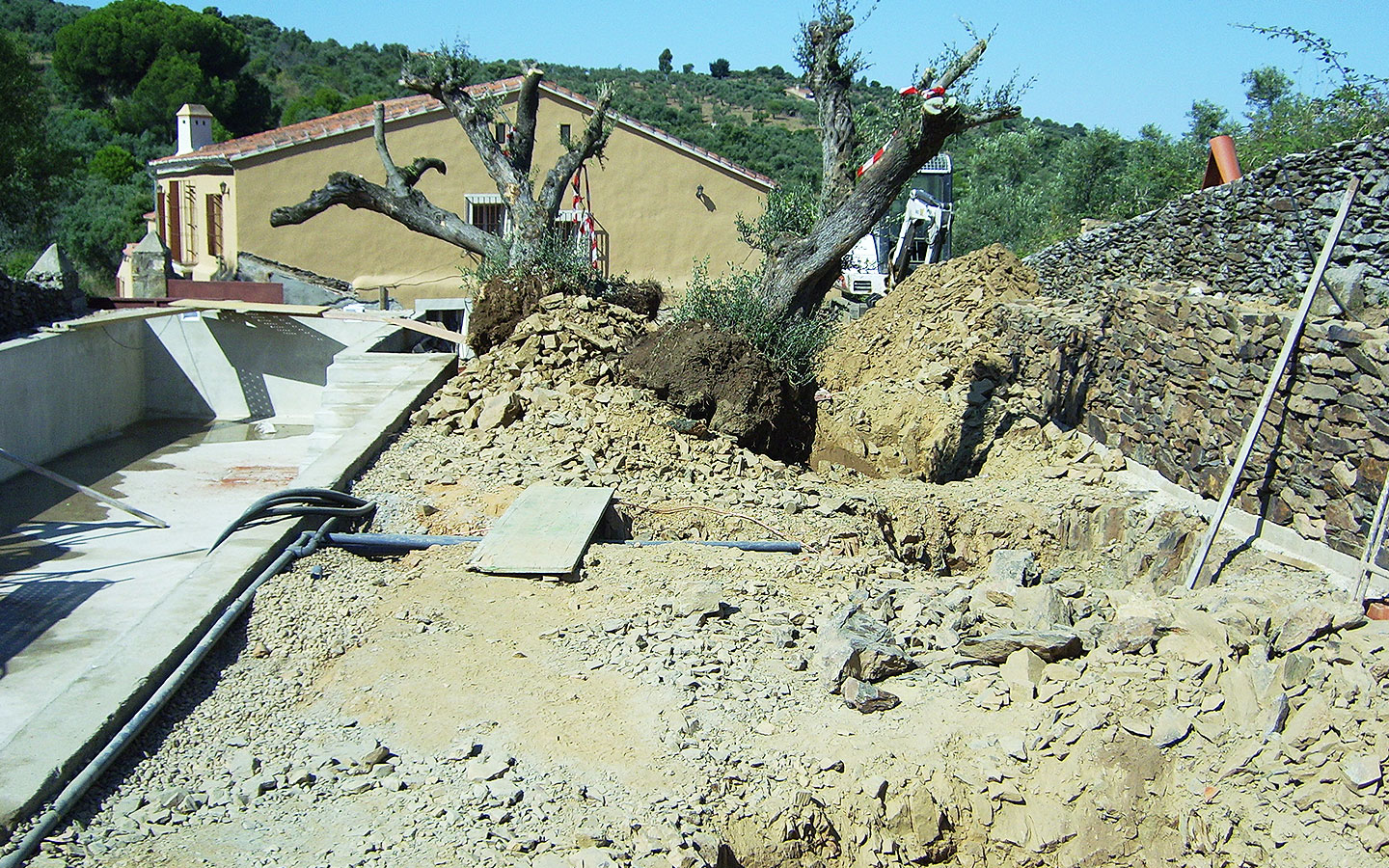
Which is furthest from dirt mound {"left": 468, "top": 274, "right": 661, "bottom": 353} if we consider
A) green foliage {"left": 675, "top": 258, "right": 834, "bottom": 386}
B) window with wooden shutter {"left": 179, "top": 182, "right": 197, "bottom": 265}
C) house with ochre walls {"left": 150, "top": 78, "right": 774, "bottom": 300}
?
window with wooden shutter {"left": 179, "top": 182, "right": 197, "bottom": 265}

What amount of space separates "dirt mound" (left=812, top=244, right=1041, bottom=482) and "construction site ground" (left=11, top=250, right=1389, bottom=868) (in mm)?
3262

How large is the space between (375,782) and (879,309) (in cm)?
982

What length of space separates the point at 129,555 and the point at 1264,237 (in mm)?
11057

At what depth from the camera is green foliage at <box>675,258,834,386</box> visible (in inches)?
431

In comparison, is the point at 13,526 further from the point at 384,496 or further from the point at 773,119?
the point at 773,119

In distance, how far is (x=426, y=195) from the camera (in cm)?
2023

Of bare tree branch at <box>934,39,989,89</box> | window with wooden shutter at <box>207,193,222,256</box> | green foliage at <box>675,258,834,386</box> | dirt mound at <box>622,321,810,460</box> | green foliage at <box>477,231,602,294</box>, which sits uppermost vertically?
bare tree branch at <box>934,39,989,89</box>

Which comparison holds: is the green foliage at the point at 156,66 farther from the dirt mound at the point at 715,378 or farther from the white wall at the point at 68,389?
the dirt mound at the point at 715,378

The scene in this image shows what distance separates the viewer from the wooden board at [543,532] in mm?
6594

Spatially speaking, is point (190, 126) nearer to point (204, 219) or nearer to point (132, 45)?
point (204, 219)

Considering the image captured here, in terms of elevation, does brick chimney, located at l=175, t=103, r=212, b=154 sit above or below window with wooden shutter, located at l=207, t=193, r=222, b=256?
above

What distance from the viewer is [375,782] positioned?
451 cm

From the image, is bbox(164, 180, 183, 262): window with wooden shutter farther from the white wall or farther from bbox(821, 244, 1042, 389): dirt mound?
bbox(821, 244, 1042, 389): dirt mound

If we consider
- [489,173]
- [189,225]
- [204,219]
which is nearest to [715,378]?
[489,173]
